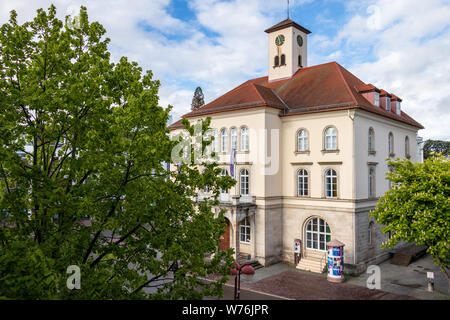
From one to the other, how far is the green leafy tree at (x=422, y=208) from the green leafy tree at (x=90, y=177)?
1267cm

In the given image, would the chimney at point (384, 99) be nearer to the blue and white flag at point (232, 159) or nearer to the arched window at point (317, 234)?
the arched window at point (317, 234)

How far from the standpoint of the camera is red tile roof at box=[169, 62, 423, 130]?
85.0ft

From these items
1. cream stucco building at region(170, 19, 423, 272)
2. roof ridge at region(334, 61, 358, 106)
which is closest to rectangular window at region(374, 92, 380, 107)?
cream stucco building at region(170, 19, 423, 272)

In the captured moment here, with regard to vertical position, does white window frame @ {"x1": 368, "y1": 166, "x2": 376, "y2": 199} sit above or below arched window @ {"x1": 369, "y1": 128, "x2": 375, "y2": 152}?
below

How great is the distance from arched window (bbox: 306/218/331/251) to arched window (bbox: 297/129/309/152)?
5.46 meters

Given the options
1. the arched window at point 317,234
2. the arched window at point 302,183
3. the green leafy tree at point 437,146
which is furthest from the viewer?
the green leafy tree at point 437,146

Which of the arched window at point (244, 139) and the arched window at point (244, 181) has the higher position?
the arched window at point (244, 139)

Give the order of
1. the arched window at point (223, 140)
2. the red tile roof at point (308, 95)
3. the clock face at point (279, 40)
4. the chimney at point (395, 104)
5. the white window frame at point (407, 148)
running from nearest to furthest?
the red tile roof at point (308, 95)
the arched window at point (223, 140)
the chimney at point (395, 104)
the white window frame at point (407, 148)
the clock face at point (279, 40)

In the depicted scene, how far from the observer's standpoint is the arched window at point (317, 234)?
25.6 m

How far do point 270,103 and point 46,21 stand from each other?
19.3 m

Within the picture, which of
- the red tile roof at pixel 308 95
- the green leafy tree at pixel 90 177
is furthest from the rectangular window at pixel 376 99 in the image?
the green leafy tree at pixel 90 177

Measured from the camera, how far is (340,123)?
82.2ft

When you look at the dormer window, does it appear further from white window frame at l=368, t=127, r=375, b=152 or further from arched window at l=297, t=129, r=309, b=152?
arched window at l=297, t=129, r=309, b=152
